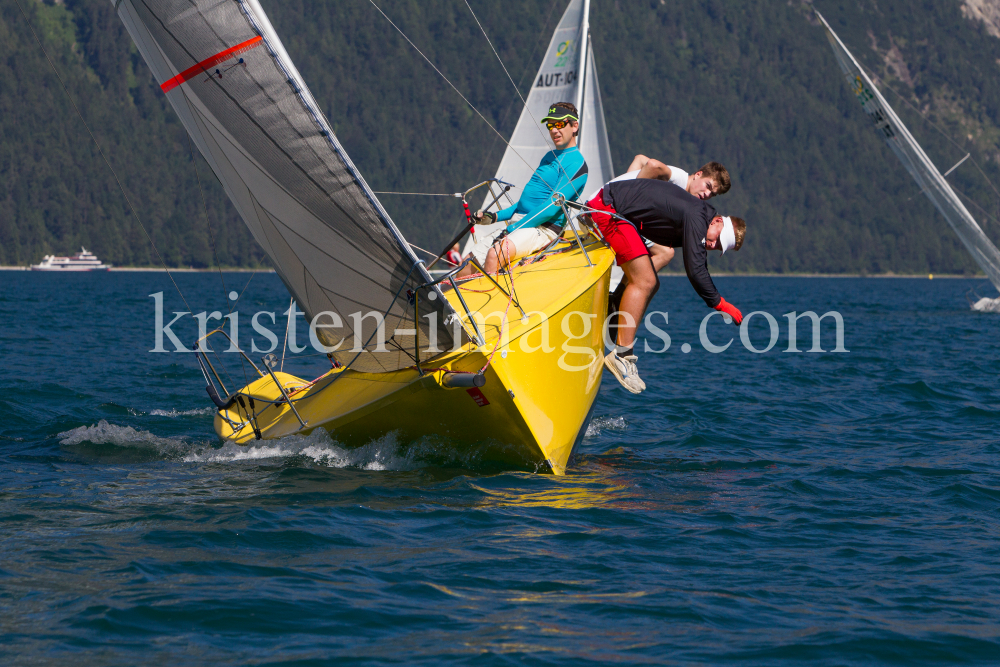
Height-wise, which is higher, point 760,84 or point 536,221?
point 760,84

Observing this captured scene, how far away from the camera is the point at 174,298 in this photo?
3734 cm

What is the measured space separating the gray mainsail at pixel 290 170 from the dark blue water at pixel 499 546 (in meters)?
1.01

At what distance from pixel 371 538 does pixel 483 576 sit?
29.6 inches

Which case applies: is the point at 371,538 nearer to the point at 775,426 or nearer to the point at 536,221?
the point at 536,221

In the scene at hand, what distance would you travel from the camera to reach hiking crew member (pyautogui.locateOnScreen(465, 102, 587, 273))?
7270 millimetres

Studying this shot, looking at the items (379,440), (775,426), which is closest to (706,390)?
(775,426)

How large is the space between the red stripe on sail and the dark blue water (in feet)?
8.00

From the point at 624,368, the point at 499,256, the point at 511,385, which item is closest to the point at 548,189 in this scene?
the point at 499,256

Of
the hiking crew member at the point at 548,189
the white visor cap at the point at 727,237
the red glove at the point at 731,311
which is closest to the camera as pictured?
the red glove at the point at 731,311

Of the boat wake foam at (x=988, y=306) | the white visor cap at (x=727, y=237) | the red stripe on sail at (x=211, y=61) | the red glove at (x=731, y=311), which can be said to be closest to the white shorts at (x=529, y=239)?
the white visor cap at (x=727, y=237)

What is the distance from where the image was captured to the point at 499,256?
278 inches

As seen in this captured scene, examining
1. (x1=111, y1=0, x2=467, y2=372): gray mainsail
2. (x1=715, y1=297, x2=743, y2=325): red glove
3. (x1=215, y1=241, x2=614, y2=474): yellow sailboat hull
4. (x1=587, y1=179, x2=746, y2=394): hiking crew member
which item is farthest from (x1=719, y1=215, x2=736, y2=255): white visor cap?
(x1=111, y1=0, x2=467, y2=372): gray mainsail

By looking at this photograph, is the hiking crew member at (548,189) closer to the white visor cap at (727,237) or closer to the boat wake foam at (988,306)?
the white visor cap at (727,237)

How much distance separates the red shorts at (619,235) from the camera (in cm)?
686
